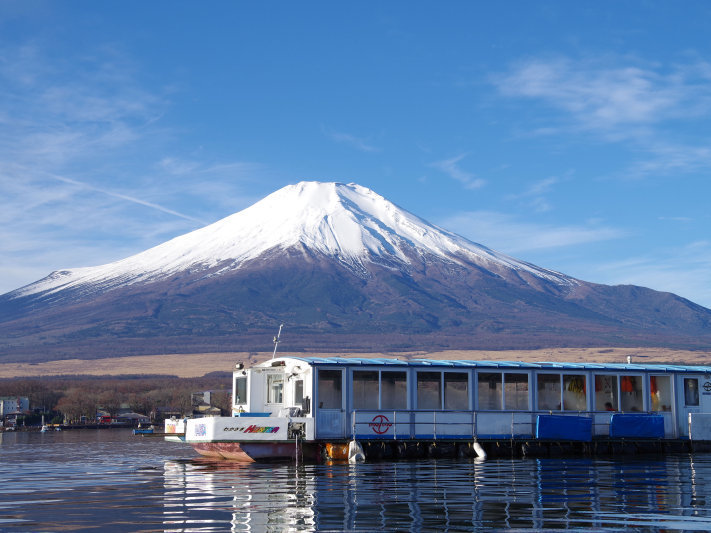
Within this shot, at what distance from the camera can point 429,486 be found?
26141mm

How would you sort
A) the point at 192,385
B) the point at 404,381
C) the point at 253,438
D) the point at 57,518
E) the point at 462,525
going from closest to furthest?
1. the point at 462,525
2. the point at 57,518
3. the point at 253,438
4. the point at 404,381
5. the point at 192,385

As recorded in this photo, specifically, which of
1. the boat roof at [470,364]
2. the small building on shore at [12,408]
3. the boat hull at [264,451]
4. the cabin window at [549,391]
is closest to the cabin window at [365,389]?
the boat roof at [470,364]

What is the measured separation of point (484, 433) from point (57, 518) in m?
21.1

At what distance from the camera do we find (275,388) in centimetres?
3994

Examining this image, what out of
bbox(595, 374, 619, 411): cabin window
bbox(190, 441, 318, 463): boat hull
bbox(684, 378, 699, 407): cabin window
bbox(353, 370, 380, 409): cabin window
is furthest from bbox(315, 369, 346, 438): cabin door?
bbox(684, 378, 699, 407): cabin window

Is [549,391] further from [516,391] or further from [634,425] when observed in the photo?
[634,425]

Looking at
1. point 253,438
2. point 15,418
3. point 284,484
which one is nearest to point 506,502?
point 284,484

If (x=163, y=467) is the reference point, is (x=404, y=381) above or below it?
above

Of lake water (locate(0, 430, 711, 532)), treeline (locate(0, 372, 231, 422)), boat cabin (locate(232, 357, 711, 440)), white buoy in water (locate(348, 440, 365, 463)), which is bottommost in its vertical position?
lake water (locate(0, 430, 711, 532))

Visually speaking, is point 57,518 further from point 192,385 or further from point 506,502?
point 192,385

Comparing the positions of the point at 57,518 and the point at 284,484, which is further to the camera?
the point at 284,484

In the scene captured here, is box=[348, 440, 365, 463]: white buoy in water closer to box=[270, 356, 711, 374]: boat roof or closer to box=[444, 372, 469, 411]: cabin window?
box=[270, 356, 711, 374]: boat roof

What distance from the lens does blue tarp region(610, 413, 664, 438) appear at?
40312 millimetres

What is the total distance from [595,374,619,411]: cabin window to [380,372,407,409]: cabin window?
331 inches
